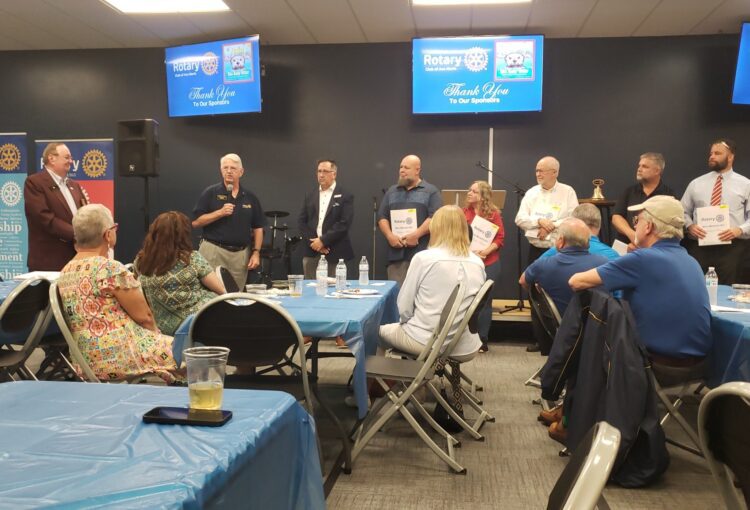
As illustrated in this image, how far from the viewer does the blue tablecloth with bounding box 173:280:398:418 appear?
2.76 meters

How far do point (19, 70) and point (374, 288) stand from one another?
6.67m

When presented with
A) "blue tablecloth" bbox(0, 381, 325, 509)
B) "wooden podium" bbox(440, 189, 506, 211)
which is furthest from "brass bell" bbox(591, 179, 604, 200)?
"blue tablecloth" bbox(0, 381, 325, 509)

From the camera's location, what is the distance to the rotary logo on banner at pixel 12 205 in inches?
304

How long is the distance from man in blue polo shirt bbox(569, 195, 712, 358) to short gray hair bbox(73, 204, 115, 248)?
90.1 inches

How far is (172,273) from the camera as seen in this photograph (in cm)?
335

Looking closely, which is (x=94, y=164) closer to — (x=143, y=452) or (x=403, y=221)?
(x=403, y=221)

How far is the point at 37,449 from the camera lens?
3.57 ft

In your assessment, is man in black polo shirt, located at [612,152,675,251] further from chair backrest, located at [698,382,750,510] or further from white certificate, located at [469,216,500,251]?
chair backrest, located at [698,382,750,510]

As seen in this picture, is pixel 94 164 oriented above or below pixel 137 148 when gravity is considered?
below

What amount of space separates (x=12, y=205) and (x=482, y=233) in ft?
19.6

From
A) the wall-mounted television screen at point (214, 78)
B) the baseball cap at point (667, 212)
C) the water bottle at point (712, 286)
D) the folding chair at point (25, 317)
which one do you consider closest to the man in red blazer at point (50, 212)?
the folding chair at point (25, 317)

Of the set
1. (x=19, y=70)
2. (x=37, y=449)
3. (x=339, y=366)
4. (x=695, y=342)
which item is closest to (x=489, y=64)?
(x=339, y=366)

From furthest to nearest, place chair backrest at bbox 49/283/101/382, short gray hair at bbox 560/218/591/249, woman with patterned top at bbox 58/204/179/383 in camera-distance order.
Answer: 1. short gray hair at bbox 560/218/591/249
2. woman with patterned top at bbox 58/204/179/383
3. chair backrest at bbox 49/283/101/382

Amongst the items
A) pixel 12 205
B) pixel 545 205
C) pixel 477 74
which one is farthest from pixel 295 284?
pixel 12 205
